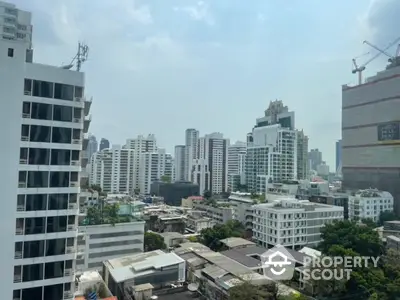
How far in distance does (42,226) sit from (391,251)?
12.9 metres

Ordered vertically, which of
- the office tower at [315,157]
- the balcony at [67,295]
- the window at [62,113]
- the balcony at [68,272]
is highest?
the office tower at [315,157]

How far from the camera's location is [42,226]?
7.07 meters

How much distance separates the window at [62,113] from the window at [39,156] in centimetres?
77

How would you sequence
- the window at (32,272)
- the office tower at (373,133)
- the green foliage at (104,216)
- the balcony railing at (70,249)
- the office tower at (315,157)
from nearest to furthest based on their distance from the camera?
the window at (32,272) → the balcony railing at (70,249) → the green foliage at (104,216) → the office tower at (373,133) → the office tower at (315,157)

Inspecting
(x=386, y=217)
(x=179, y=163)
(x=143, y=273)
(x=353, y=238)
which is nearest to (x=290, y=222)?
(x=353, y=238)

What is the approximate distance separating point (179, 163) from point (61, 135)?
147 ft

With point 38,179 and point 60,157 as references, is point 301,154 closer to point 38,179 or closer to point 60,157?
point 60,157

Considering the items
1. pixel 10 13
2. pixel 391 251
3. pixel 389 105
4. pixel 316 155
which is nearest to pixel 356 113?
pixel 389 105

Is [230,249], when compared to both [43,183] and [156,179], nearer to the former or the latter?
[43,183]

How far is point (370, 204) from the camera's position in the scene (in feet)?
78.9

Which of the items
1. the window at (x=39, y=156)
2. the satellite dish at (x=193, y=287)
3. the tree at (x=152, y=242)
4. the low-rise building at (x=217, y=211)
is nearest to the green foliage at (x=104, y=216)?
the tree at (x=152, y=242)

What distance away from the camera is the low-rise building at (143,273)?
11555 millimetres

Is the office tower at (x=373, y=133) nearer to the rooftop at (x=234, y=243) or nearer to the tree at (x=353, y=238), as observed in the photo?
the tree at (x=353, y=238)

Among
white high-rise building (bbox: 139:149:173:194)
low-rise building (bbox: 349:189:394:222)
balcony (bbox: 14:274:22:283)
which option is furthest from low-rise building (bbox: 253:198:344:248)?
white high-rise building (bbox: 139:149:173:194)
